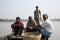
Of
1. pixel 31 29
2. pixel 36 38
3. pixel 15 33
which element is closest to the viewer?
pixel 36 38

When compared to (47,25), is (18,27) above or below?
below

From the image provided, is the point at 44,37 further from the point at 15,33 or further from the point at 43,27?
the point at 15,33

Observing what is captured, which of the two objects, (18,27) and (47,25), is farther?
(18,27)

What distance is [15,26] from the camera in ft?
42.6

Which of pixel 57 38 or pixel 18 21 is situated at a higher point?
pixel 18 21

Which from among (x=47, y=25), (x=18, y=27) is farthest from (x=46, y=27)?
(x=18, y=27)

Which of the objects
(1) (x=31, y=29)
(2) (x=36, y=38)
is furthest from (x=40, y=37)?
(1) (x=31, y=29)

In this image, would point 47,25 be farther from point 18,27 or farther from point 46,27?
point 18,27

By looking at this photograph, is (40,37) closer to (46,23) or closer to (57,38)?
(46,23)

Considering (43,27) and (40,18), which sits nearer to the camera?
(43,27)

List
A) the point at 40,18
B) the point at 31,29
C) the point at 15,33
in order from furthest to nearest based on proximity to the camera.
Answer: the point at 40,18 → the point at 15,33 → the point at 31,29

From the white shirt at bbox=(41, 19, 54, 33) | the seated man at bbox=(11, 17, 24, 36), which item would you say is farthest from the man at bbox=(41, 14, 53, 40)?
the seated man at bbox=(11, 17, 24, 36)

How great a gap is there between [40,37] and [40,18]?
19.5 ft

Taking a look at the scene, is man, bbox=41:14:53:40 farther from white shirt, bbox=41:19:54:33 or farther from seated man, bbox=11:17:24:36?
seated man, bbox=11:17:24:36
